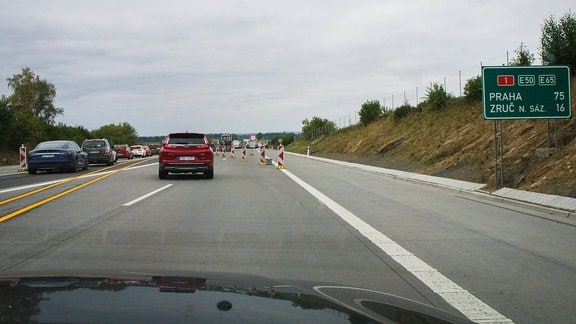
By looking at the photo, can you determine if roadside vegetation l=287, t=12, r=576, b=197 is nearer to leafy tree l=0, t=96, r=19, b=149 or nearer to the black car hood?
the black car hood

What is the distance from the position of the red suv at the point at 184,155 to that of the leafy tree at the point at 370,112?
1567 inches

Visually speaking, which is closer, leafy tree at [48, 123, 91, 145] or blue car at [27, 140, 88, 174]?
blue car at [27, 140, 88, 174]

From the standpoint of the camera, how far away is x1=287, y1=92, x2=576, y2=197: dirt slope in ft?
52.0

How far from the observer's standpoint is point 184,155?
21562 millimetres

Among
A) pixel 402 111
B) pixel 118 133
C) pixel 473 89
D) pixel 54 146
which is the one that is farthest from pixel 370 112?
pixel 118 133

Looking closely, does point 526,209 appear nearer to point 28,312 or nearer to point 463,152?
point 28,312

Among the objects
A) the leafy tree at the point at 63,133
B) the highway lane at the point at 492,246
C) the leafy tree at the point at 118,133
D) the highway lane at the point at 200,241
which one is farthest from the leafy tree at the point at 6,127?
the leafy tree at the point at 118,133

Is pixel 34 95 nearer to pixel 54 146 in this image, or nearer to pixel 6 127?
pixel 6 127

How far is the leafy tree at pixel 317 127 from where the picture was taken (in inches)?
3362

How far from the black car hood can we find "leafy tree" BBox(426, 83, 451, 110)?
39.8 meters

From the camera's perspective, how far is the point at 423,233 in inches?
365

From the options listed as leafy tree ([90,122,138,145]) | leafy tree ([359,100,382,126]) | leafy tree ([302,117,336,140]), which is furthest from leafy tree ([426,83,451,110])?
leafy tree ([90,122,138,145])

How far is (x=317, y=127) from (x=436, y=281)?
106 metres

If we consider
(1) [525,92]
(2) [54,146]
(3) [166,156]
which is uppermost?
(1) [525,92]
